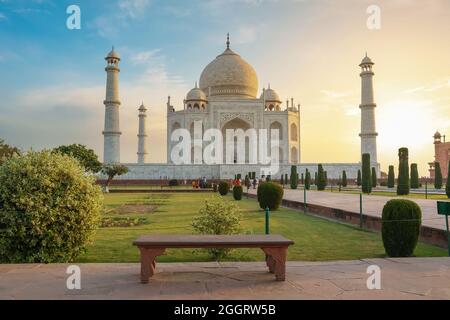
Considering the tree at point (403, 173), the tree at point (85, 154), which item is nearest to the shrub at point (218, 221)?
the tree at point (403, 173)

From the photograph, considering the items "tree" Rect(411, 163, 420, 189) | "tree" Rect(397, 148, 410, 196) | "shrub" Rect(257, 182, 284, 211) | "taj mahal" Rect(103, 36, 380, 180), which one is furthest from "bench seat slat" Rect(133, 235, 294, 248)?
"taj mahal" Rect(103, 36, 380, 180)

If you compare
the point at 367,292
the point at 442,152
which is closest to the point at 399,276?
the point at 367,292

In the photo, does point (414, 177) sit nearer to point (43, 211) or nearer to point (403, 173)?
point (403, 173)

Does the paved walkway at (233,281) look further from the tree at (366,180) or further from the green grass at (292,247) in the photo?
the tree at (366,180)

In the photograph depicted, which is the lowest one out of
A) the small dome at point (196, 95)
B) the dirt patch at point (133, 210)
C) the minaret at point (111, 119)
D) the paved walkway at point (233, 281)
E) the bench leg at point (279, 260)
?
the dirt patch at point (133, 210)

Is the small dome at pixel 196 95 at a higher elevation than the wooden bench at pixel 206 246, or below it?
higher

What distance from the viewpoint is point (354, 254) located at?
5.58 m

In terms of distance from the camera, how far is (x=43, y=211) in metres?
4.66

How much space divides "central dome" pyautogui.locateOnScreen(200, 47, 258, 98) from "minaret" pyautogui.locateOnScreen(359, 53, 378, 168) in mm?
11607

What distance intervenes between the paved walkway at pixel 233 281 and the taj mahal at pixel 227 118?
30.9m

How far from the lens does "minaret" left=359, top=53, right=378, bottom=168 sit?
3412cm

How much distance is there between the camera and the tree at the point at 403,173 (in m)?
17.5

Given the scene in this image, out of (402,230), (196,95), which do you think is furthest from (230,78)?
(402,230)
